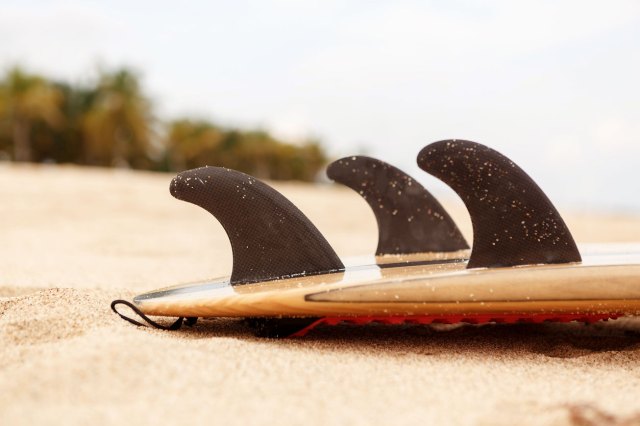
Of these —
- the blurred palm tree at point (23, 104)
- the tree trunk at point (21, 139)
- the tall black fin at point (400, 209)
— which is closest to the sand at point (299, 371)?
the tall black fin at point (400, 209)

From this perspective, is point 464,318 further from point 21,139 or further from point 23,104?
point 21,139

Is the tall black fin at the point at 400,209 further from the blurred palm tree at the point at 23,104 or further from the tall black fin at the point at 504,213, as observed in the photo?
the blurred palm tree at the point at 23,104

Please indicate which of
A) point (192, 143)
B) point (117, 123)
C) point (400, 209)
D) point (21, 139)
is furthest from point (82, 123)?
point (400, 209)

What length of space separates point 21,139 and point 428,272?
89.1 ft

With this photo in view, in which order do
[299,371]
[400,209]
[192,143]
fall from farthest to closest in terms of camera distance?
[192,143]
[400,209]
[299,371]

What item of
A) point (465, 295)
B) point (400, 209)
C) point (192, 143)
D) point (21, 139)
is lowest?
point (192, 143)

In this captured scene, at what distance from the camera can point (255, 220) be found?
2.04 m

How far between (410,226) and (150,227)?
4776mm

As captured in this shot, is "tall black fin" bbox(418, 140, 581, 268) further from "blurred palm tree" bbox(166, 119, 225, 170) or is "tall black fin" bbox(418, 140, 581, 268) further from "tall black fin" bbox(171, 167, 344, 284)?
"blurred palm tree" bbox(166, 119, 225, 170)

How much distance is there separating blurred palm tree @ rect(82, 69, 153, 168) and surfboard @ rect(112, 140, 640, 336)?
2717 centimetres

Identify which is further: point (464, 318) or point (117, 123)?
point (117, 123)

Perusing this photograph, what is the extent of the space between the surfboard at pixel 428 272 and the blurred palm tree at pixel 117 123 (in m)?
27.2

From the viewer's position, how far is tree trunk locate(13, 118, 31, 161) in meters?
26.3

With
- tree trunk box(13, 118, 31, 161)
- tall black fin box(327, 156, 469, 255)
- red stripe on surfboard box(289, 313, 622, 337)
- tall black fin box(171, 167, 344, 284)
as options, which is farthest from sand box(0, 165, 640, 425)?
tree trunk box(13, 118, 31, 161)
